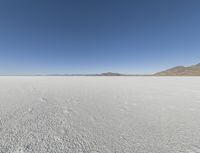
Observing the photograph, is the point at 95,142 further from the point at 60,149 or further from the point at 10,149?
the point at 10,149

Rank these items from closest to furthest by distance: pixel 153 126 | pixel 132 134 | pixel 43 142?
pixel 43 142
pixel 132 134
pixel 153 126

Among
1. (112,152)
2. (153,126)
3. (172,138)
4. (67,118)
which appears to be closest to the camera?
(112,152)

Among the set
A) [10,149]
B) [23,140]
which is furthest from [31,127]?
[10,149]

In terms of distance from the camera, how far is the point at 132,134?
2479mm

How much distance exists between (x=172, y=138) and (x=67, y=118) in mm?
2613

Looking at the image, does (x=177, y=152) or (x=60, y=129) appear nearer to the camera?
(x=177, y=152)

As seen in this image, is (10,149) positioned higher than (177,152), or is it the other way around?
(10,149)

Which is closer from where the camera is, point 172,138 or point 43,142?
point 43,142

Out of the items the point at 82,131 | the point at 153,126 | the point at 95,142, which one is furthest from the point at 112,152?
the point at 153,126

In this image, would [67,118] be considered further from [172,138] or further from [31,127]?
[172,138]

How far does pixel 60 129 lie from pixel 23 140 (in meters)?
0.72

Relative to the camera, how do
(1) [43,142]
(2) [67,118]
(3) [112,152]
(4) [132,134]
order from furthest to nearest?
(2) [67,118] → (4) [132,134] → (1) [43,142] → (3) [112,152]

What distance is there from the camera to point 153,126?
9.36 ft

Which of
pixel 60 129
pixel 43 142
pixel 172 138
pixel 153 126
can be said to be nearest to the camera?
pixel 43 142
